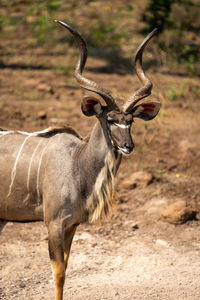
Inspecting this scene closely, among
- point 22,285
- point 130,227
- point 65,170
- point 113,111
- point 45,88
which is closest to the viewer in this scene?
point 113,111

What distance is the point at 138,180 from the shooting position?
5641mm

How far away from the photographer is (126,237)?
4.76m

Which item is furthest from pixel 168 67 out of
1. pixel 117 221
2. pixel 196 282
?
pixel 196 282

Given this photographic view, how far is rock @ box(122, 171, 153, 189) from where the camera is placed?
5.54 metres

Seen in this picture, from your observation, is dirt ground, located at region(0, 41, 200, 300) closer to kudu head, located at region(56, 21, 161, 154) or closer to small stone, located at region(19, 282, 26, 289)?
small stone, located at region(19, 282, 26, 289)

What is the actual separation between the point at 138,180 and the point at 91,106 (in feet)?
7.76

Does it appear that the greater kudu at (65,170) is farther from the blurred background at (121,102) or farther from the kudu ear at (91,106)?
the blurred background at (121,102)

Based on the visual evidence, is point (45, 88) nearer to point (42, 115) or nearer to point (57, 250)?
point (42, 115)

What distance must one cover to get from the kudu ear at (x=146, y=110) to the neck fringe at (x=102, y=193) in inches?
15.5

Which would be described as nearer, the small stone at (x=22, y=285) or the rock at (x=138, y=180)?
the small stone at (x=22, y=285)

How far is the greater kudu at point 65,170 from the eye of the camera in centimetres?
337

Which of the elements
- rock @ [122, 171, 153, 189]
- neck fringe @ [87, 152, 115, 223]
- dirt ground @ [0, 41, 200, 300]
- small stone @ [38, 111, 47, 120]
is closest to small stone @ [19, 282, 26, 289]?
dirt ground @ [0, 41, 200, 300]

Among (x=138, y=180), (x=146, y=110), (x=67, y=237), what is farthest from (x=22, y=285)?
(x=138, y=180)

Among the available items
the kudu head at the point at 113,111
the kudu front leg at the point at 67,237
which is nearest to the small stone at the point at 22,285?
the kudu front leg at the point at 67,237
